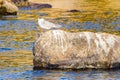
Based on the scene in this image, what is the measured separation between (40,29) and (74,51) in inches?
446

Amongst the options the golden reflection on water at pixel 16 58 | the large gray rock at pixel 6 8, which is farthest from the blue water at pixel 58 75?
the large gray rock at pixel 6 8

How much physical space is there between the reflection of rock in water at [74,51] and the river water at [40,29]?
Answer: 1.25 feet

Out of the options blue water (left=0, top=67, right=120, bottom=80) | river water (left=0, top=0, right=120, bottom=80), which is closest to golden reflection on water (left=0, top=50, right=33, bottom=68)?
river water (left=0, top=0, right=120, bottom=80)

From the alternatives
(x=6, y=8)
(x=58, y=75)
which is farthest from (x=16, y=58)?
(x=6, y=8)

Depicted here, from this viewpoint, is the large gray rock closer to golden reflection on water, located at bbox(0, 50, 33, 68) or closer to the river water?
the river water

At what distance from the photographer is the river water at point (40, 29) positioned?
17.7 m

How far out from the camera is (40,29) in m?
29.6

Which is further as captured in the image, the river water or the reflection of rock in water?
the reflection of rock in water

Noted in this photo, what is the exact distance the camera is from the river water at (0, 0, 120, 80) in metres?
17.7

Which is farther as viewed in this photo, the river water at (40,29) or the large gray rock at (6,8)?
the large gray rock at (6,8)

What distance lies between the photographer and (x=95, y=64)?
731 inches

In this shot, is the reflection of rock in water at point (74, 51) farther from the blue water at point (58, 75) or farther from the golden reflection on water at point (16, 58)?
the golden reflection on water at point (16, 58)

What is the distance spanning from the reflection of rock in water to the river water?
1.25 ft

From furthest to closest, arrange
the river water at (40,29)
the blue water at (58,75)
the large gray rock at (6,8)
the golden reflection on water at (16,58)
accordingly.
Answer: the large gray rock at (6,8) → the golden reflection on water at (16,58) → the river water at (40,29) → the blue water at (58,75)
